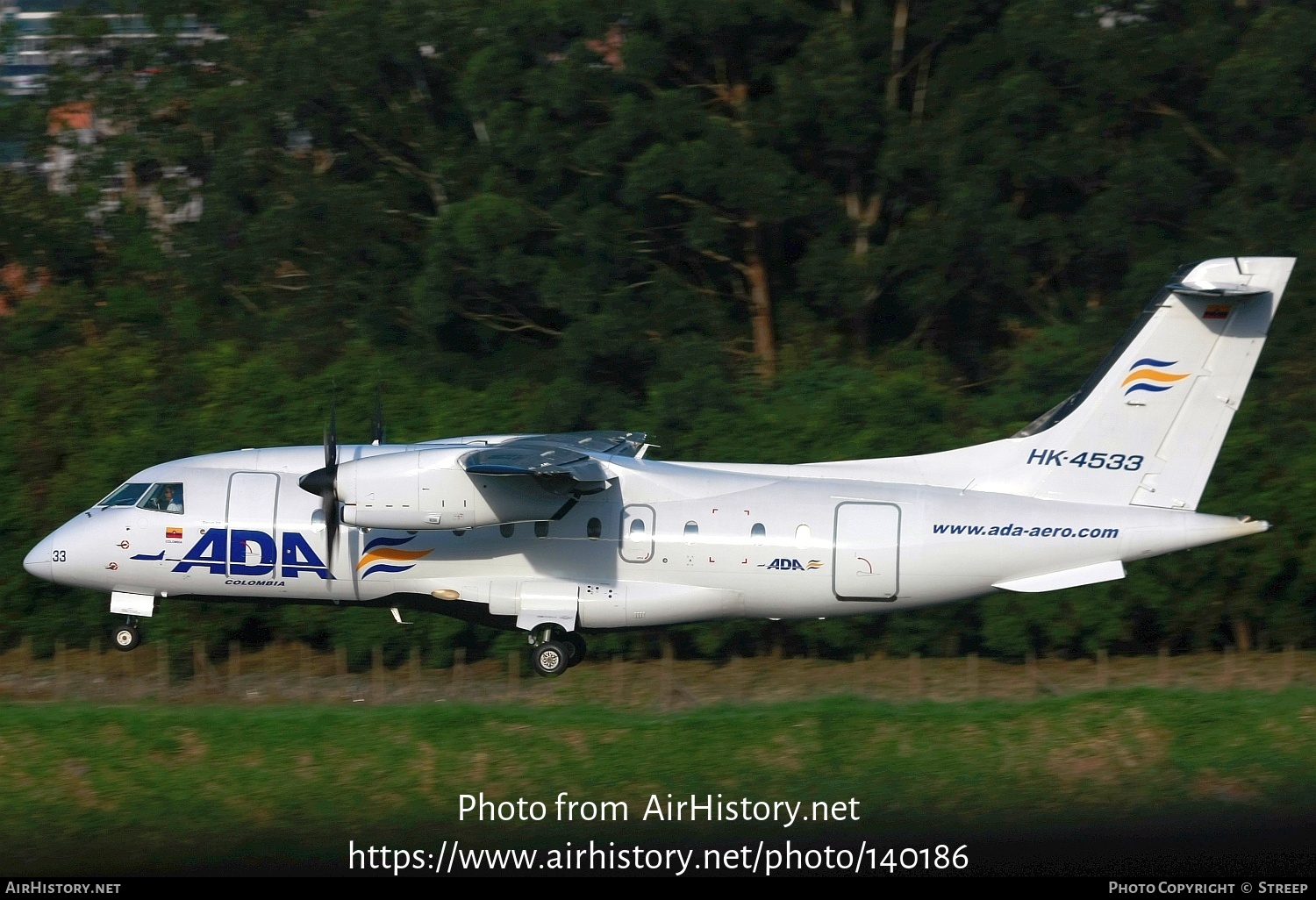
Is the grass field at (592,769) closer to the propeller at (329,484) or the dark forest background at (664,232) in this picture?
the propeller at (329,484)

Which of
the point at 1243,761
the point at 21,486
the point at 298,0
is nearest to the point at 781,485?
the point at 1243,761

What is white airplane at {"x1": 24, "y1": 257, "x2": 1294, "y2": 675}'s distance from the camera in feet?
54.1

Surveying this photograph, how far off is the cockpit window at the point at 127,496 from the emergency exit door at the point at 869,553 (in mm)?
8499

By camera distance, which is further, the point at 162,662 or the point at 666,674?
the point at 162,662

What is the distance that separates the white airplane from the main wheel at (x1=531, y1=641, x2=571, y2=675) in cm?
2

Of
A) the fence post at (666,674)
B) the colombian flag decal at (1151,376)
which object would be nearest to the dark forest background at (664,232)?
the fence post at (666,674)

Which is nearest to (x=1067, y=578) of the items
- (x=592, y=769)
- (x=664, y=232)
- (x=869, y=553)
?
(x=869, y=553)

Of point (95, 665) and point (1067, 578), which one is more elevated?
point (1067, 578)

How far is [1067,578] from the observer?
1677 centimetres

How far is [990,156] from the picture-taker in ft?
93.2

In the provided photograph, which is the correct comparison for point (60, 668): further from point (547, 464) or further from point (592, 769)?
point (592, 769)

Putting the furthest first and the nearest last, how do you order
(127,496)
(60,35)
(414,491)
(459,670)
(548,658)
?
(60,35) → (459,670) → (127,496) → (548,658) → (414,491)

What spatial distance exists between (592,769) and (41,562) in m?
7.56

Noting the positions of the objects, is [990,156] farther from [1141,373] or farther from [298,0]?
[298,0]
